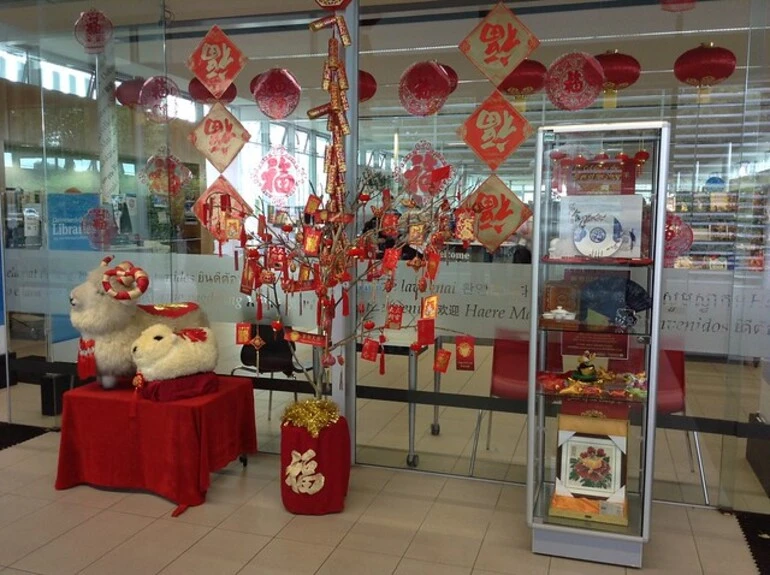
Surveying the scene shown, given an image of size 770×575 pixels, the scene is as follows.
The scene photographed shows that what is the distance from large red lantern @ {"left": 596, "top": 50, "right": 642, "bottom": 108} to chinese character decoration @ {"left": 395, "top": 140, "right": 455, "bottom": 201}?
91cm

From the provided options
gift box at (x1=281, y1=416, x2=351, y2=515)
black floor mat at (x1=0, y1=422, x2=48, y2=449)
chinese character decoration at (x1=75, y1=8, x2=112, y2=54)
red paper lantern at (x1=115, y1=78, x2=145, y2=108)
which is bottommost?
black floor mat at (x1=0, y1=422, x2=48, y2=449)

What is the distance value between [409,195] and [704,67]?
1637 millimetres

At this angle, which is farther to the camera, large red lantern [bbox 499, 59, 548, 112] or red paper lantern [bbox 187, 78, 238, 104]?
red paper lantern [bbox 187, 78, 238, 104]

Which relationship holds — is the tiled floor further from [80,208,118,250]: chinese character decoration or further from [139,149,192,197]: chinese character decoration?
[139,149,192,197]: chinese character decoration

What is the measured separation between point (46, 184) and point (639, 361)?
13.1ft

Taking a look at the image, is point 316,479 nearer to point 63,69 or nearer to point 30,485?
point 30,485

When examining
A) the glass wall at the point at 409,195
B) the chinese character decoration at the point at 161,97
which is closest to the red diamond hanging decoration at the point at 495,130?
the glass wall at the point at 409,195

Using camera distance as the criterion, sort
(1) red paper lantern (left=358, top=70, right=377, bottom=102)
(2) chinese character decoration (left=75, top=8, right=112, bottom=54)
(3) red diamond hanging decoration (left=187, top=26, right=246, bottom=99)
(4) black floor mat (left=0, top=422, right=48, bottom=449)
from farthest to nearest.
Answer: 1. (2) chinese character decoration (left=75, top=8, right=112, bottom=54)
2. (4) black floor mat (left=0, top=422, right=48, bottom=449)
3. (3) red diamond hanging decoration (left=187, top=26, right=246, bottom=99)
4. (1) red paper lantern (left=358, top=70, right=377, bottom=102)

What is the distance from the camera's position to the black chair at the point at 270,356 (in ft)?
13.9

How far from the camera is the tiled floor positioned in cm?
287

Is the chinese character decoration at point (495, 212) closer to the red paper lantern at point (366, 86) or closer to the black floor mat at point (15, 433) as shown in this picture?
the red paper lantern at point (366, 86)

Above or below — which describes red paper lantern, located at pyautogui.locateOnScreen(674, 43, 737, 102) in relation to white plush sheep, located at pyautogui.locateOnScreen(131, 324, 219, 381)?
above

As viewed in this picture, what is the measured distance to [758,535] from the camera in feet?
10.5

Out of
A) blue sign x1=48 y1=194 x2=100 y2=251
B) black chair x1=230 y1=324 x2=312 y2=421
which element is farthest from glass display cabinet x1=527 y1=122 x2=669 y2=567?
blue sign x1=48 y1=194 x2=100 y2=251
